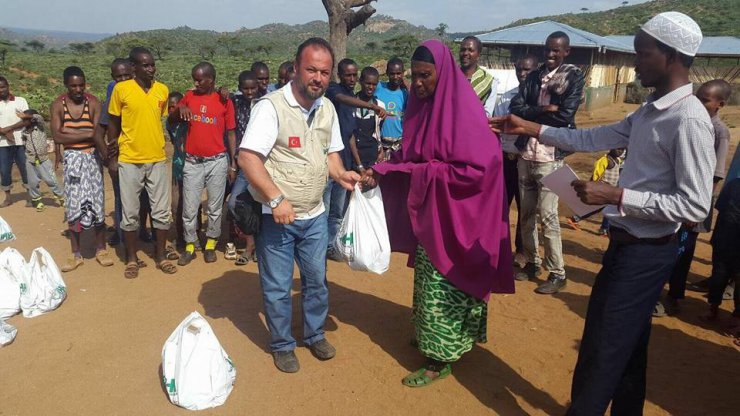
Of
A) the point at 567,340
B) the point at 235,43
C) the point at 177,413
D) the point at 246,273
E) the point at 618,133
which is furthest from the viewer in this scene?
the point at 235,43

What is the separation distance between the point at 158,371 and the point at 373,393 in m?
1.46

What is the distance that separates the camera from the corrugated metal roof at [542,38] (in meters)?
22.0

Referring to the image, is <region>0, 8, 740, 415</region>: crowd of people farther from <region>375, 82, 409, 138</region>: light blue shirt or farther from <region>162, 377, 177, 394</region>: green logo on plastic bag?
<region>162, 377, 177, 394</region>: green logo on plastic bag

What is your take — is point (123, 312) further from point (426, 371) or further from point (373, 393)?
point (426, 371)

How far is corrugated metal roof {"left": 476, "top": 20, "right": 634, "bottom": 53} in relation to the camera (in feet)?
72.3

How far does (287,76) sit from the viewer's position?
5.70 m

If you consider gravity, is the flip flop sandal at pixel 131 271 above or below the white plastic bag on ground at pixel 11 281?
below

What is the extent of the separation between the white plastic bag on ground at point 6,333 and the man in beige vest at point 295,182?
6.50ft

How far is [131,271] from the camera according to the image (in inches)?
200

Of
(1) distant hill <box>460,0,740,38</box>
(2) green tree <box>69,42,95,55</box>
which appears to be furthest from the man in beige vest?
(2) green tree <box>69,42,95,55</box>

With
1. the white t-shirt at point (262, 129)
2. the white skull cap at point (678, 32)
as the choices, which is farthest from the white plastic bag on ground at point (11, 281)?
the white skull cap at point (678, 32)

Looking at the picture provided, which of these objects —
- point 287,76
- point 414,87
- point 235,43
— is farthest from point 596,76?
point 235,43

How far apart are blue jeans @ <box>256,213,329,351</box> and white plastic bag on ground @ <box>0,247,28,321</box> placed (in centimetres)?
228

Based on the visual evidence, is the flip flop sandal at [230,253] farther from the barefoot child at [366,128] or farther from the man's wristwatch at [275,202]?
the man's wristwatch at [275,202]
